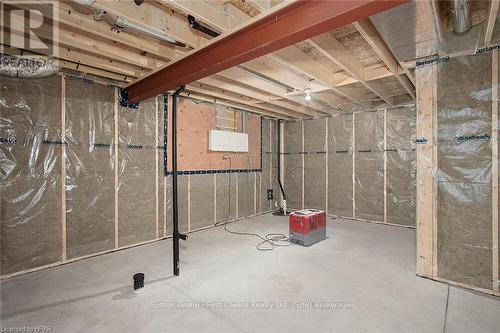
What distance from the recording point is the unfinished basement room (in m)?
1.94

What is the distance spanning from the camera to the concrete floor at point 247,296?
75.5 inches

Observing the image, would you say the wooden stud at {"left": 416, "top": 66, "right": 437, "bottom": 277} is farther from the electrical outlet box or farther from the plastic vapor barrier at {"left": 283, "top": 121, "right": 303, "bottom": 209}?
the electrical outlet box

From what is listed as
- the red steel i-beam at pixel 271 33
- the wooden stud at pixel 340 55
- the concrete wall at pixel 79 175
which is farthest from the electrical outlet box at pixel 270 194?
the red steel i-beam at pixel 271 33

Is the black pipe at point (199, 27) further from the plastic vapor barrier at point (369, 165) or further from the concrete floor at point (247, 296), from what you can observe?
the plastic vapor barrier at point (369, 165)

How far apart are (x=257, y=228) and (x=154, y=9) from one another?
3.72m

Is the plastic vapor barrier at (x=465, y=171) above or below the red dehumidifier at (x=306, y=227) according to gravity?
above

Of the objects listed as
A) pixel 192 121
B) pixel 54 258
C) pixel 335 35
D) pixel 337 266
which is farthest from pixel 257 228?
pixel 335 35

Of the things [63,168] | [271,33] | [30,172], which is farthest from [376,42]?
[30,172]

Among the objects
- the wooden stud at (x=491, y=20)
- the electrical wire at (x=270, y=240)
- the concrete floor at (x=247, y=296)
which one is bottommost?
the concrete floor at (x=247, y=296)

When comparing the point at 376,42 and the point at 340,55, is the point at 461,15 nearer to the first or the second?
the point at 376,42

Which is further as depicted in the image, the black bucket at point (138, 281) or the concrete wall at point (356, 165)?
the concrete wall at point (356, 165)

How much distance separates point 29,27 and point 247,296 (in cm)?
301

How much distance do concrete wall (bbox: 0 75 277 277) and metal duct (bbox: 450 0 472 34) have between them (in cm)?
362

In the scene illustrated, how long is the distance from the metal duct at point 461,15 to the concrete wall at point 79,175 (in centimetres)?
362
